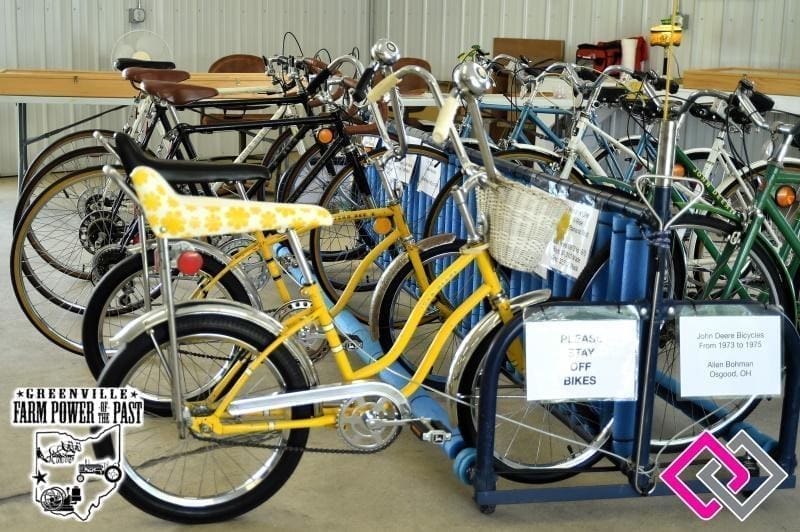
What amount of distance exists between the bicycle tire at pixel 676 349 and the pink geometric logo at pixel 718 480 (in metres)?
0.20

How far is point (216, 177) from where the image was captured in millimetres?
2473

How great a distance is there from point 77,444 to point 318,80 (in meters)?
1.91

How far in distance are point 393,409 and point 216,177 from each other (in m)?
0.71

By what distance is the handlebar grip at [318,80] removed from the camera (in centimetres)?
396

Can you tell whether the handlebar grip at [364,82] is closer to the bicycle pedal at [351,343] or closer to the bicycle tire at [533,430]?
the bicycle pedal at [351,343]

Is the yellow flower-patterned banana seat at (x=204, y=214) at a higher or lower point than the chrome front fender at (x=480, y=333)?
higher

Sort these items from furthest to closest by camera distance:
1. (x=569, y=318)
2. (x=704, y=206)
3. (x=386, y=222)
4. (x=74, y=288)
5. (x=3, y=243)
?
(x=3, y=243), (x=74, y=288), (x=386, y=222), (x=704, y=206), (x=569, y=318)

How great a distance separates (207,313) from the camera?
234cm

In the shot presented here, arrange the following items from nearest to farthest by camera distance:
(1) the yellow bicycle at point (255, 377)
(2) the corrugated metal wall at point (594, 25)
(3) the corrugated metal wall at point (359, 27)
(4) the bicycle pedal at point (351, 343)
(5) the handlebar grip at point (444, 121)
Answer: (5) the handlebar grip at point (444, 121) < (1) the yellow bicycle at point (255, 377) < (4) the bicycle pedal at point (351, 343) < (2) the corrugated metal wall at point (594, 25) < (3) the corrugated metal wall at point (359, 27)

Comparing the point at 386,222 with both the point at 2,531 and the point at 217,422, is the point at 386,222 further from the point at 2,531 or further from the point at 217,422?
the point at 2,531

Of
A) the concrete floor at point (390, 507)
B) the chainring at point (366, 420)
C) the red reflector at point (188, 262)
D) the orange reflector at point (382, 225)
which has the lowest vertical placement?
the concrete floor at point (390, 507)

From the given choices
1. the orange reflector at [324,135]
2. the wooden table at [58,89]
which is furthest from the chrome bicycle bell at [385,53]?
the wooden table at [58,89]

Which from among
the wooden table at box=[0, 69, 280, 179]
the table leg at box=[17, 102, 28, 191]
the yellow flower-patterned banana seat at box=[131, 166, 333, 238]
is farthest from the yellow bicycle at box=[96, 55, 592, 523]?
the table leg at box=[17, 102, 28, 191]

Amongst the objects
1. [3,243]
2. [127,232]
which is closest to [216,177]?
[127,232]
